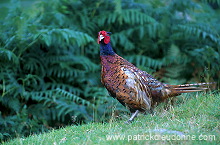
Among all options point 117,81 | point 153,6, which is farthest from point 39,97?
point 153,6

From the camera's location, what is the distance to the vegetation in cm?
784

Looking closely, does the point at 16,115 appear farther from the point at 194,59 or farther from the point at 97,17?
the point at 194,59

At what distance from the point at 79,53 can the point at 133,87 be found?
4211mm

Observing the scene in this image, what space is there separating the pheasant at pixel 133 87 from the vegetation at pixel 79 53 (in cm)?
132

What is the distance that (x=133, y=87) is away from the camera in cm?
586

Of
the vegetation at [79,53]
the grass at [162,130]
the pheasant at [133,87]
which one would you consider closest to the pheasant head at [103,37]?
the pheasant at [133,87]

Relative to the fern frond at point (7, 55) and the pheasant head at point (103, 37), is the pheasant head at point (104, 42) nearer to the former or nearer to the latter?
the pheasant head at point (103, 37)

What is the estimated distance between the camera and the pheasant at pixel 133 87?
5871 millimetres

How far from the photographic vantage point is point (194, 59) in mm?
9656

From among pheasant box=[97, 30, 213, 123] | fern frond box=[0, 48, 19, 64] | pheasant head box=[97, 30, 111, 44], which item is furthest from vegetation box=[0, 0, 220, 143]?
pheasant head box=[97, 30, 111, 44]

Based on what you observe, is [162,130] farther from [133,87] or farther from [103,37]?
[103,37]

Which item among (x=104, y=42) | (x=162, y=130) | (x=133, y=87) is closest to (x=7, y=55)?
(x=104, y=42)

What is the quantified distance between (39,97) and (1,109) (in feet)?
3.38

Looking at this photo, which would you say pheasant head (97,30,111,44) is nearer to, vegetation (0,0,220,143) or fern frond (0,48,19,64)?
vegetation (0,0,220,143)
